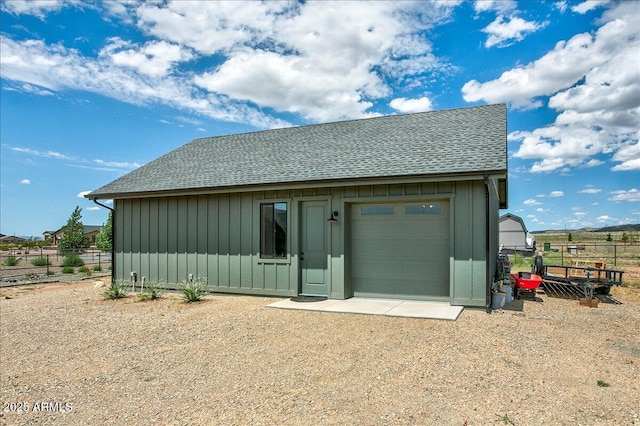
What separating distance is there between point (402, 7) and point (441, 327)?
8718 mm

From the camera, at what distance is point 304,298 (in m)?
8.84

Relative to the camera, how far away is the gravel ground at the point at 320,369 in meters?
3.51

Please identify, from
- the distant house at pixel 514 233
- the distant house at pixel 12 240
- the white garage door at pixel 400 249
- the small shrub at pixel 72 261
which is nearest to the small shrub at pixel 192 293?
the white garage door at pixel 400 249

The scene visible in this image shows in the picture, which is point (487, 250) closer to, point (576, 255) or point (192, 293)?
point (192, 293)

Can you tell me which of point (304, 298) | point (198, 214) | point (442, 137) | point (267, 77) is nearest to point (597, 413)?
point (304, 298)

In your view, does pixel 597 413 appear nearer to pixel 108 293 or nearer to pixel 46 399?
pixel 46 399

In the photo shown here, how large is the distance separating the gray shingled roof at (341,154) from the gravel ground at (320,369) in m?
3.09

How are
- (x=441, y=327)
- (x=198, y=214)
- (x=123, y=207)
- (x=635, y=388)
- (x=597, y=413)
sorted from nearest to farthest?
1. (x=597, y=413)
2. (x=635, y=388)
3. (x=441, y=327)
4. (x=198, y=214)
5. (x=123, y=207)

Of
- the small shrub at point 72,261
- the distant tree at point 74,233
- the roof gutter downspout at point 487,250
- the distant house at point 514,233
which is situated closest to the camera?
the roof gutter downspout at point 487,250

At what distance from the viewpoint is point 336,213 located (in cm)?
880

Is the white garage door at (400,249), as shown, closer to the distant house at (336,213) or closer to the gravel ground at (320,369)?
the distant house at (336,213)

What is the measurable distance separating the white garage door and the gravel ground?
3.95ft

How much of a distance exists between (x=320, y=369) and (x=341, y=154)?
6.41m

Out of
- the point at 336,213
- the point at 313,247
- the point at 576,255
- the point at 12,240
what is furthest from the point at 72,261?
the point at 12,240
